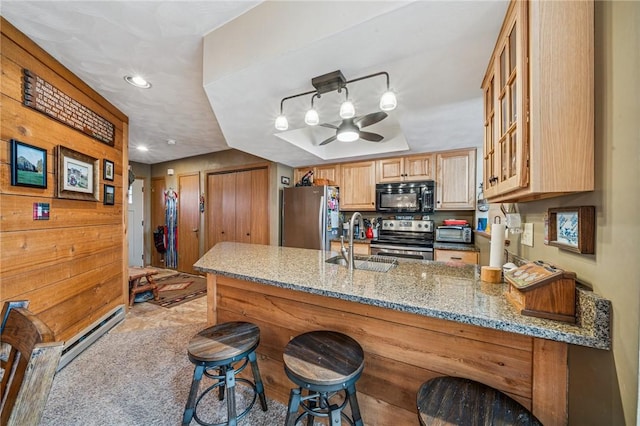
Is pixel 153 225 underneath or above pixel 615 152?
underneath

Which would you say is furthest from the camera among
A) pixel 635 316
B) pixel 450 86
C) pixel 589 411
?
pixel 450 86

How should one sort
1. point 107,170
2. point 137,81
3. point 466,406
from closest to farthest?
point 466,406 → point 137,81 → point 107,170

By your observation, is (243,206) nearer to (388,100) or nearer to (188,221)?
(188,221)

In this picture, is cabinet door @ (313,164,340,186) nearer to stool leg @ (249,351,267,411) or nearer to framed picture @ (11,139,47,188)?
stool leg @ (249,351,267,411)

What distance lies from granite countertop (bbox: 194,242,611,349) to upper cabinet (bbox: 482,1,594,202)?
1.36 feet

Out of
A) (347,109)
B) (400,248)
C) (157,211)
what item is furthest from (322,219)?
(157,211)

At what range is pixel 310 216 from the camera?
3.69 metres

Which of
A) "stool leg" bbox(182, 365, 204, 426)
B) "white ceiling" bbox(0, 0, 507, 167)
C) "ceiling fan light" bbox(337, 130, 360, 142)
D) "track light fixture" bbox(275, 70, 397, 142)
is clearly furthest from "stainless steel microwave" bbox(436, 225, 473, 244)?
"stool leg" bbox(182, 365, 204, 426)

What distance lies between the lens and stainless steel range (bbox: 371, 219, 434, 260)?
3246 mm

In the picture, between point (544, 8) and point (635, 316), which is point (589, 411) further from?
point (544, 8)

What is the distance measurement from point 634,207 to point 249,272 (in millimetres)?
1565

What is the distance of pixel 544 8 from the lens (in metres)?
0.85

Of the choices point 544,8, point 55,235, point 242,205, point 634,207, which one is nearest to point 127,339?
point 55,235

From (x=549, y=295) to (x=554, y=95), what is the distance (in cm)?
70
